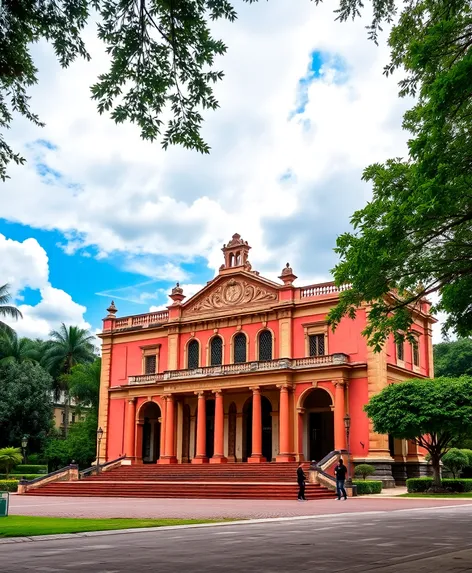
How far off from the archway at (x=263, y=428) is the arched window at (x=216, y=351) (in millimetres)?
3362

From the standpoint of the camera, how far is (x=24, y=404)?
53.6 meters

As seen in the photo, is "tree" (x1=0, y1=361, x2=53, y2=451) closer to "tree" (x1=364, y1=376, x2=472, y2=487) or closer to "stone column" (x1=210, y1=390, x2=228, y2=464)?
"stone column" (x1=210, y1=390, x2=228, y2=464)

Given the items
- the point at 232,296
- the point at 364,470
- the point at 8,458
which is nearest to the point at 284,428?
the point at 364,470

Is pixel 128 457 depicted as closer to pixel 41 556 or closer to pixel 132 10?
pixel 41 556

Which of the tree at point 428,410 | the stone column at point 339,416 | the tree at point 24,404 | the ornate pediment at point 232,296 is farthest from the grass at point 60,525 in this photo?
the tree at point 24,404

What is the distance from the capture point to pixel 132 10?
7.79 meters

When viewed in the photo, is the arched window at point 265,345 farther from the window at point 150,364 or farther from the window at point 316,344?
the window at point 150,364

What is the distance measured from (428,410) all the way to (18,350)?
44296 mm

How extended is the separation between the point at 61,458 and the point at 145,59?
150 ft

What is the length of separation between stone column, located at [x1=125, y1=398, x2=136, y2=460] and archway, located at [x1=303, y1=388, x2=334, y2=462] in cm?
1234

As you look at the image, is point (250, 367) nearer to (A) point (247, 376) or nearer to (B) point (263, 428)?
(A) point (247, 376)

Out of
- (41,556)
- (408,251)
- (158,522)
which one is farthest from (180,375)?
(41,556)

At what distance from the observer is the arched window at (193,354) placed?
44.5m

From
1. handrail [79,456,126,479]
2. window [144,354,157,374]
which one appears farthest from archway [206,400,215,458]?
handrail [79,456,126,479]
